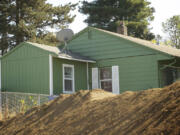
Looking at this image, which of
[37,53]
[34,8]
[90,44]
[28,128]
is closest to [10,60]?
[37,53]

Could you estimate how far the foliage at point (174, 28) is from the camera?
1559 inches

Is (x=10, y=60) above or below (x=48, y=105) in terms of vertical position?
above

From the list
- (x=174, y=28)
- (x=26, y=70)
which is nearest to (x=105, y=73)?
(x=26, y=70)

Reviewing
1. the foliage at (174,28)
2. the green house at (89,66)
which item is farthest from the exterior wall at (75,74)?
the foliage at (174,28)

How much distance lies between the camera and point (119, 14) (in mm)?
29969

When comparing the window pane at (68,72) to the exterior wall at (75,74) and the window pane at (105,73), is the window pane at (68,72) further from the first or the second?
the window pane at (105,73)

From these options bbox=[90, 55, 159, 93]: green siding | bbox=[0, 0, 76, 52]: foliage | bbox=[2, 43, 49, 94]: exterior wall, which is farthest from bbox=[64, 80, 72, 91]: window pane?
bbox=[0, 0, 76, 52]: foliage

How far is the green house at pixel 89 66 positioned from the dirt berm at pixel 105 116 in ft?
18.6

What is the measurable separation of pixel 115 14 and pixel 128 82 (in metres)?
18.5

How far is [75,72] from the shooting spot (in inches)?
524

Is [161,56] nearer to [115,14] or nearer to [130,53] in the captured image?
[130,53]

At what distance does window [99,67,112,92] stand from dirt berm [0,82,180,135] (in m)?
7.31

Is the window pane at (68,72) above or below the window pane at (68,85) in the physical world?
above

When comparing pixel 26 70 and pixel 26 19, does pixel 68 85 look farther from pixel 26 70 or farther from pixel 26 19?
pixel 26 19
